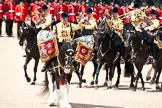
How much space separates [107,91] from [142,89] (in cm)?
107

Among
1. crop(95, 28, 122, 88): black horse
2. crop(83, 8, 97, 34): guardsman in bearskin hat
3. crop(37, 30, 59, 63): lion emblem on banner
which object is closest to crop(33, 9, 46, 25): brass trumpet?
crop(37, 30, 59, 63): lion emblem on banner

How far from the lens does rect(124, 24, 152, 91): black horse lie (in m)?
18.4

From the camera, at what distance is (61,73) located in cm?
1500

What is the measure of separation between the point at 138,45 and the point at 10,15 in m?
16.8

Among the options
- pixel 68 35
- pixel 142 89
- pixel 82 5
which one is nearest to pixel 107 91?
pixel 142 89

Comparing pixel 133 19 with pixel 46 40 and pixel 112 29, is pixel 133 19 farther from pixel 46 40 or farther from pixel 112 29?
pixel 46 40

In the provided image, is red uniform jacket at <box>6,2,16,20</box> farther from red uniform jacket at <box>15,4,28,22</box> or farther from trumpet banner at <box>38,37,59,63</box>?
trumpet banner at <box>38,37,59,63</box>

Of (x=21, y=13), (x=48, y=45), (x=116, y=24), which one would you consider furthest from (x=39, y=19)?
(x=21, y=13)

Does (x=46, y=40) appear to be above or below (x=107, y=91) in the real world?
above

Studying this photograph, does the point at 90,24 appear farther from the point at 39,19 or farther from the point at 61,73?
the point at 61,73

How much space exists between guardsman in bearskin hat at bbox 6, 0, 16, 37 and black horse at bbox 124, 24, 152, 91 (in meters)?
16.2

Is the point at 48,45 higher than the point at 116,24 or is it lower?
lower

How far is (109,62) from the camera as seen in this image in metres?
19.2

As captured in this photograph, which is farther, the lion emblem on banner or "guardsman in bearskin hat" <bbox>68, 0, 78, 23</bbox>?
"guardsman in bearskin hat" <bbox>68, 0, 78, 23</bbox>
